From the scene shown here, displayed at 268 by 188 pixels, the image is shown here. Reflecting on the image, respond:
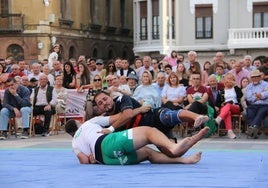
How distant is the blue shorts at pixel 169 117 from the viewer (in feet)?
34.0

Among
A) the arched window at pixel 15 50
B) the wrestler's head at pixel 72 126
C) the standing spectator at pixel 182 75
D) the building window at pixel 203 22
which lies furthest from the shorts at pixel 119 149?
the arched window at pixel 15 50

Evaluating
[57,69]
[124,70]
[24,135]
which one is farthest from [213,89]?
[57,69]

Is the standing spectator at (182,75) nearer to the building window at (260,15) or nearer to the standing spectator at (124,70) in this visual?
the standing spectator at (124,70)

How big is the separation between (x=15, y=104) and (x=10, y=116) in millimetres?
321

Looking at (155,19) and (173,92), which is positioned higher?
(155,19)

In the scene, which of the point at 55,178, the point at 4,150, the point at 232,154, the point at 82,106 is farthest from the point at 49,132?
the point at 55,178

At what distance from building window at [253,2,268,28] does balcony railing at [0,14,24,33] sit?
42.8 feet

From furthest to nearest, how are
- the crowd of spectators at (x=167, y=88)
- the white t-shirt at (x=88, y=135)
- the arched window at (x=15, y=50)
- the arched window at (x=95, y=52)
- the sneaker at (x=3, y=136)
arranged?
the arched window at (x=95, y=52) < the arched window at (x=15, y=50) < the sneaker at (x=3, y=136) < the crowd of spectators at (x=167, y=88) < the white t-shirt at (x=88, y=135)

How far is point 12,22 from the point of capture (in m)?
41.2

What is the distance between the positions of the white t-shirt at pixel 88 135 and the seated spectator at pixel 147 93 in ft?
19.8

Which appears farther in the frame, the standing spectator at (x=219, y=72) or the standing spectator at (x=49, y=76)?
the standing spectator at (x=49, y=76)

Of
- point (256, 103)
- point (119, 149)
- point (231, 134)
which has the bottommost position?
point (231, 134)

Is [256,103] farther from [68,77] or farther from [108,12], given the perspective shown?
[108,12]

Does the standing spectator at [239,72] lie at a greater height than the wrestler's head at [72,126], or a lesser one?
greater
